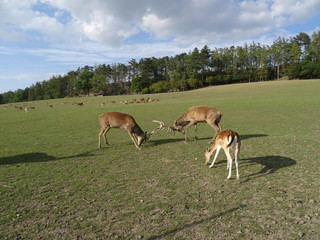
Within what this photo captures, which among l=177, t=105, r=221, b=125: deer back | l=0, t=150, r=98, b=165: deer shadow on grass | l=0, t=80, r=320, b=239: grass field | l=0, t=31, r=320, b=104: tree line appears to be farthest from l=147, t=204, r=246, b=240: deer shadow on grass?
l=0, t=31, r=320, b=104: tree line

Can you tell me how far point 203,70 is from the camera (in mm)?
95938

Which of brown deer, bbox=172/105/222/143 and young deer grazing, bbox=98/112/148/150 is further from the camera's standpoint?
brown deer, bbox=172/105/222/143

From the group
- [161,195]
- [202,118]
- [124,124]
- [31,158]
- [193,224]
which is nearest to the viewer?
[193,224]

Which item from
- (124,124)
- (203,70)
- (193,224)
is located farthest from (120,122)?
(203,70)

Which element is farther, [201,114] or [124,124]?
[201,114]

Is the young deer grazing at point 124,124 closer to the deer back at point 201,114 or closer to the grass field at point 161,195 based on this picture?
the grass field at point 161,195

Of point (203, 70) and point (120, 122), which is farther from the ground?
point (203, 70)

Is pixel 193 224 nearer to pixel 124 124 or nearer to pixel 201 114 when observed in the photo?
pixel 124 124

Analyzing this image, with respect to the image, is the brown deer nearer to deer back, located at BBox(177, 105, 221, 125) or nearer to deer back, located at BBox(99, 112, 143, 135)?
deer back, located at BBox(177, 105, 221, 125)

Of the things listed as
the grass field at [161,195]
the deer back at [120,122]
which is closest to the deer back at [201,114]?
the grass field at [161,195]

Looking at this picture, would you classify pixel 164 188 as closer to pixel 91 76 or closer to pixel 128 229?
pixel 128 229

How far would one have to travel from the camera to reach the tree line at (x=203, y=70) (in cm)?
8038

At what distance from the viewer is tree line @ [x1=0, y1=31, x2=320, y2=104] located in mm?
80375

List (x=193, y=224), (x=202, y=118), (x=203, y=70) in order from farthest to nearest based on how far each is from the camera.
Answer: (x=203, y=70) < (x=202, y=118) < (x=193, y=224)
